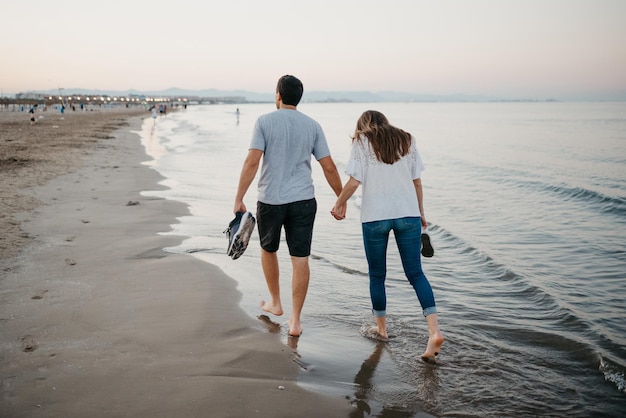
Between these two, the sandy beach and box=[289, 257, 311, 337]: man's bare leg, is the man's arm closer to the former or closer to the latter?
box=[289, 257, 311, 337]: man's bare leg

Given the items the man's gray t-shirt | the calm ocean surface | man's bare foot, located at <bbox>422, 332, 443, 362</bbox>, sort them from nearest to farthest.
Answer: the calm ocean surface, man's bare foot, located at <bbox>422, 332, 443, 362</bbox>, the man's gray t-shirt

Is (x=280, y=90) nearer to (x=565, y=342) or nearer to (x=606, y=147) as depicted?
(x=565, y=342)

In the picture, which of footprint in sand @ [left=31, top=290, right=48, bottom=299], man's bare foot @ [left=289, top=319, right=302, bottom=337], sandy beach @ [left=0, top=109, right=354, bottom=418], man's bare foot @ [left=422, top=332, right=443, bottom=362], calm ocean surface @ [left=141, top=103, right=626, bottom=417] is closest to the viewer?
sandy beach @ [left=0, top=109, right=354, bottom=418]

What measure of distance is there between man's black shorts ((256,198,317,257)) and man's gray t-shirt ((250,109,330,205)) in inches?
2.4

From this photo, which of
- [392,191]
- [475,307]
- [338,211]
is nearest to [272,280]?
[338,211]

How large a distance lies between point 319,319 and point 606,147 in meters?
28.2

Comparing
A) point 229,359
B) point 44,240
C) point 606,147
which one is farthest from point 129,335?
point 606,147

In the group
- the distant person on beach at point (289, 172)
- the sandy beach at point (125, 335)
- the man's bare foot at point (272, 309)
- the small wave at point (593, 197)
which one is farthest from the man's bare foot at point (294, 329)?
the small wave at point (593, 197)

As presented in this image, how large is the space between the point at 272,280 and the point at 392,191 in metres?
1.41

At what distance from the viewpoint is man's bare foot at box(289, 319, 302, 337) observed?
13.6 feet

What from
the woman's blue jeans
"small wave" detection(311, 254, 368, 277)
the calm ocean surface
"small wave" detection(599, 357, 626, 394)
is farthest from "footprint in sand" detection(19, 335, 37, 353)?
"small wave" detection(599, 357, 626, 394)

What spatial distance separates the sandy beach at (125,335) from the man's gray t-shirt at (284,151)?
1.18 metres

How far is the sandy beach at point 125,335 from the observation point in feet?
9.62

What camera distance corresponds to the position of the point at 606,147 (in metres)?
27.3
